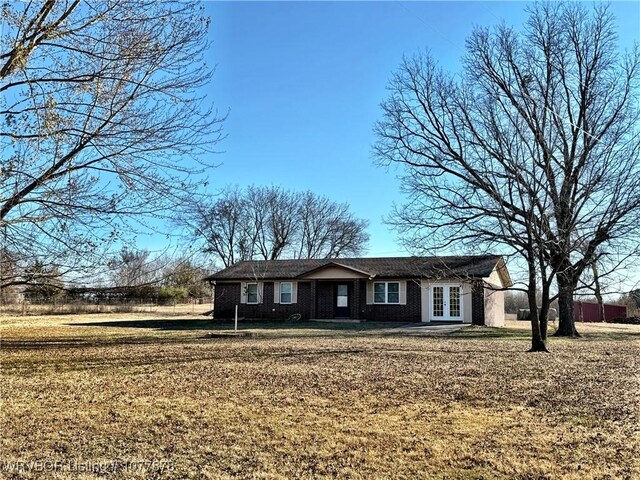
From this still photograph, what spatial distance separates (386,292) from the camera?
27.4m

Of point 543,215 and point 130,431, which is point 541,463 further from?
point 543,215

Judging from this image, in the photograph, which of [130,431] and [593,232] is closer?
[130,431]

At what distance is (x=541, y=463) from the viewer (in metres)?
4.52

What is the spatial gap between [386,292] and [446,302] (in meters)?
3.11

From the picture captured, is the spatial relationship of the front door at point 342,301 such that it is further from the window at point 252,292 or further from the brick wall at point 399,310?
the window at point 252,292

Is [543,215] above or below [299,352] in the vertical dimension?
above

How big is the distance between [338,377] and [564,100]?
16.0 metres

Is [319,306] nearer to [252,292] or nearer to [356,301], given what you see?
[356,301]

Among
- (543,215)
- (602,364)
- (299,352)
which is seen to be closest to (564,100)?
(543,215)

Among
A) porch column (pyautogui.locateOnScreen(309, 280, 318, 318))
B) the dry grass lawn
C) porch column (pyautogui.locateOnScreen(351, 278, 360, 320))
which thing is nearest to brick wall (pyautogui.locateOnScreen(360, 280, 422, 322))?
porch column (pyautogui.locateOnScreen(351, 278, 360, 320))

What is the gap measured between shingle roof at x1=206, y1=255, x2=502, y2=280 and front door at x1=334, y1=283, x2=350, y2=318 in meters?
1.30

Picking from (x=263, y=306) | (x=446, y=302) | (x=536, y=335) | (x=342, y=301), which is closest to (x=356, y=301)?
(x=342, y=301)

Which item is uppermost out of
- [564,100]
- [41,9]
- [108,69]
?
[564,100]

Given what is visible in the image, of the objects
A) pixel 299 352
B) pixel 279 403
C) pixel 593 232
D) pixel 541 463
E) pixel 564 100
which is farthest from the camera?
pixel 564 100
